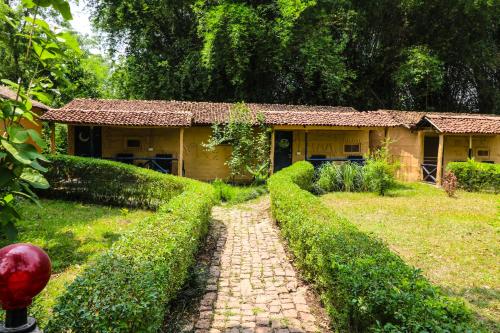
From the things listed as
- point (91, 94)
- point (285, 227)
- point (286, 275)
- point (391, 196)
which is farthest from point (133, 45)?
point (286, 275)

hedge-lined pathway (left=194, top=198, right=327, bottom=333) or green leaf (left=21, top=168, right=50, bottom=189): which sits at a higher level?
green leaf (left=21, top=168, right=50, bottom=189)

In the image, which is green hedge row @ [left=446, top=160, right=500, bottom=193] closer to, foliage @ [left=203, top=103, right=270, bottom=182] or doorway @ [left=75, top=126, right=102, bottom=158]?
foliage @ [left=203, top=103, right=270, bottom=182]

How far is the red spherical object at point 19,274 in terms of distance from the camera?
Answer: 3.90 feet

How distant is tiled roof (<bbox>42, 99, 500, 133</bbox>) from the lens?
1521 centimetres

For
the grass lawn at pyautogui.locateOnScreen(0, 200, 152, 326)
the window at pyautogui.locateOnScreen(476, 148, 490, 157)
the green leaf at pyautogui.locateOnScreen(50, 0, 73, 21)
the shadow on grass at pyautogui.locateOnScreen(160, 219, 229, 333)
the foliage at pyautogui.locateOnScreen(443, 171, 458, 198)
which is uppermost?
the green leaf at pyautogui.locateOnScreen(50, 0, 73, 21)

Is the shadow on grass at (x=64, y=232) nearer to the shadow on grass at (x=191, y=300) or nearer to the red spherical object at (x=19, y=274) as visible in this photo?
the shadow on grass at (x=191, y=300)

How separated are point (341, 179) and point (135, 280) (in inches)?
506

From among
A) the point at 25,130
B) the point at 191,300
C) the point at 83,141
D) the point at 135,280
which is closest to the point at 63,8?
the point at 25,130

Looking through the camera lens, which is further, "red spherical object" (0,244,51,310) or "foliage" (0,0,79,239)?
"foliage" (0,0,79,239)

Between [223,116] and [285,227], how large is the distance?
34.5 ft

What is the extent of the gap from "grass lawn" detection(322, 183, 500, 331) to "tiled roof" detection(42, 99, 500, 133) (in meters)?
4.16

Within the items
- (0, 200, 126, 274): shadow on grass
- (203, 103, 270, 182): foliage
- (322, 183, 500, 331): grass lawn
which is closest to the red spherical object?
(322, 183, 500, 331): grass lawn

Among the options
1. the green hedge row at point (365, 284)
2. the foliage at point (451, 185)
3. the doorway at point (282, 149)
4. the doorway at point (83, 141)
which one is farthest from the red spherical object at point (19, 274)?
the doorway at point (282, 149)

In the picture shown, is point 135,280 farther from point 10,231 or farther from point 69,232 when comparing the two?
point 69,232
